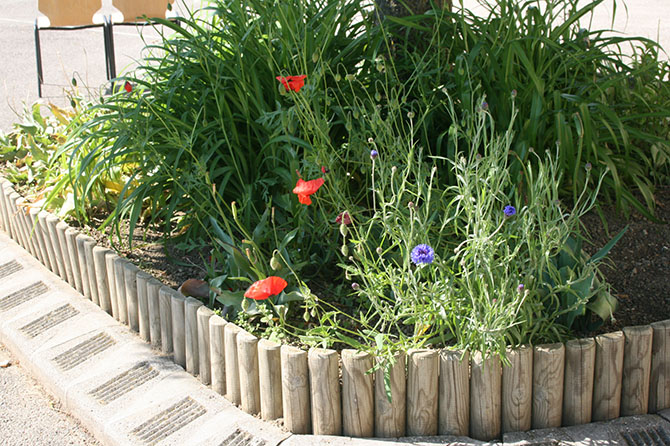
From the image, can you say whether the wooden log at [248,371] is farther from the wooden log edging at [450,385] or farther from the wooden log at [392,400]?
the wooden log at [392,400]

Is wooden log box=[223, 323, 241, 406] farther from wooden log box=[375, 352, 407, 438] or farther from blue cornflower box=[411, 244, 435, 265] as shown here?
blue cornflower box=[411, 244, 435, 265]

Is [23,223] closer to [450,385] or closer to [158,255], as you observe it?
[158,255]

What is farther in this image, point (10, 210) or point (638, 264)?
point (10, 210)

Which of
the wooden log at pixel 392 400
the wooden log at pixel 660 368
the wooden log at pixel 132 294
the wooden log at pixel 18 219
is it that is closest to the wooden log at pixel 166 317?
the wooden log at pixel 132 294

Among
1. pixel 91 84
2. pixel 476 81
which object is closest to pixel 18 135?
pixel 91 84

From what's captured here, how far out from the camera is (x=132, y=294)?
2.85m

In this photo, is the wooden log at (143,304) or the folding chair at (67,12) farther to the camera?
the folding chair at (67,12)

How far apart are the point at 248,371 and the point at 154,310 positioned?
0.56 metres

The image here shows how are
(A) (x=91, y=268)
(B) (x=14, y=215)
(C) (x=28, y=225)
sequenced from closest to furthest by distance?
(A) (x=91, y=268) → (C) (x=28, y=225) → (B) (x=14, y=215)

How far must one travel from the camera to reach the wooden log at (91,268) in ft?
10.0

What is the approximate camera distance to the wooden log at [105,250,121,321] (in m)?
2.93

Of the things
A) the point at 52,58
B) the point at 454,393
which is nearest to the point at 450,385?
the point at 454,393

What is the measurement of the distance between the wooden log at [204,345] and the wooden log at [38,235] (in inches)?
48.0

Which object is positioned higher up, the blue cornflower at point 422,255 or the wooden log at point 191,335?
the blue cornflower at point 422,255
